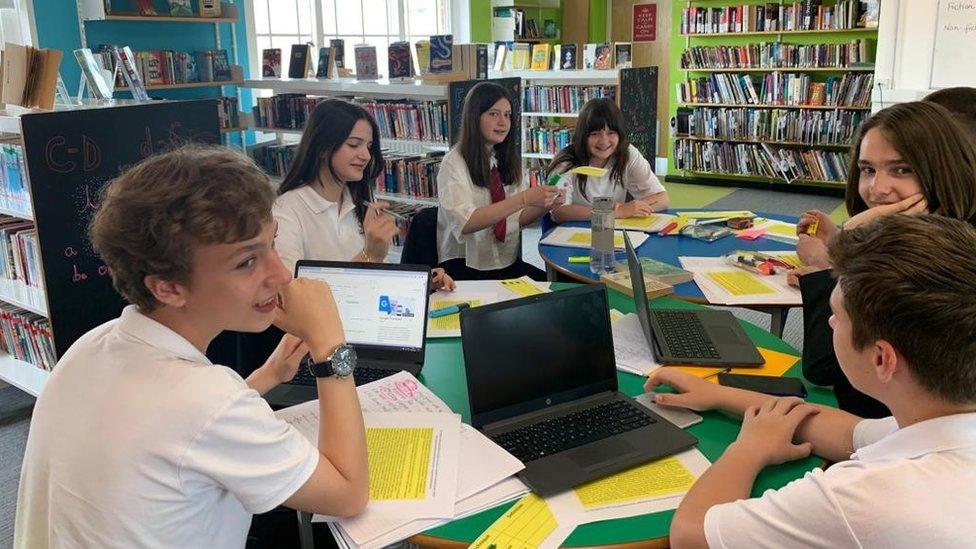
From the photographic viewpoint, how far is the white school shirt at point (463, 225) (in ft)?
10.5

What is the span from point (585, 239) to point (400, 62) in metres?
2.35

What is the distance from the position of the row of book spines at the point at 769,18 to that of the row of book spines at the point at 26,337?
685 cm

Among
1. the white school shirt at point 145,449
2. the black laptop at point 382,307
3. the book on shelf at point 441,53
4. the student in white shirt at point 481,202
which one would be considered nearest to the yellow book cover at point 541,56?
the book on shelf at point 441,53

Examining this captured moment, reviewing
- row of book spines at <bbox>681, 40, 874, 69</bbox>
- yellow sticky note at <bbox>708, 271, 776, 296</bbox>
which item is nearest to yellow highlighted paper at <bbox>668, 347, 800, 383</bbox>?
yellow sticky note at <bbox>708, 271, 776, 296</bbox>

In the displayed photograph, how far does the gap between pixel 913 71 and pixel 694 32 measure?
236cm

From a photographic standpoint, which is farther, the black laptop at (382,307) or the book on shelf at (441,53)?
the book on shelf at (441,53)

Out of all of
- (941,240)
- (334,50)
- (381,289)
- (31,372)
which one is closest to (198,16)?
(334,50)

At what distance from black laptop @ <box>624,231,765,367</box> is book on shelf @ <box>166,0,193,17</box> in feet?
14.8

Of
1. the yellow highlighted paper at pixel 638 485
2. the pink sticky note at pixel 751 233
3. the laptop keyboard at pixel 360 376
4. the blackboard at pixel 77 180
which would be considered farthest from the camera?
the pink sticky note at pixel 751 233

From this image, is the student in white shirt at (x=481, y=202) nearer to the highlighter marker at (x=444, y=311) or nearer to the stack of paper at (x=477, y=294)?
the stack of paper at (x=477, y=294)

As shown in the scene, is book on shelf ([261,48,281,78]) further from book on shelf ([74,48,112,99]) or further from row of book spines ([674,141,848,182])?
row of book spines ([674,141,848,182])

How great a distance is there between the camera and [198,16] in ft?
17.7

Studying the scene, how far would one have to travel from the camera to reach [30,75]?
116 inches

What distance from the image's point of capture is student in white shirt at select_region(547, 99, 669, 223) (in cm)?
352
